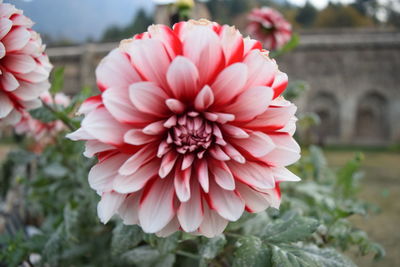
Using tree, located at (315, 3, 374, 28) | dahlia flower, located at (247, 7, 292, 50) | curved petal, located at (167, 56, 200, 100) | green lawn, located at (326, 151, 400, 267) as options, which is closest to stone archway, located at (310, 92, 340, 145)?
green lawn, located at (326, 151, 400, 267)

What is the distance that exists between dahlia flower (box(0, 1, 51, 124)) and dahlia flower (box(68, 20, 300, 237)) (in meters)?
0.32

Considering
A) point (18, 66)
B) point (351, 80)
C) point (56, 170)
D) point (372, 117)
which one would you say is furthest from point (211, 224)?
point (372, 117)

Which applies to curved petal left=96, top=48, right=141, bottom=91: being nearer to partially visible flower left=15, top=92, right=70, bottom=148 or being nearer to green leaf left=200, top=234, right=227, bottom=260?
green leaf left=200, top=234, right=227, bottom=260

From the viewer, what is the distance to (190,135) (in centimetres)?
47

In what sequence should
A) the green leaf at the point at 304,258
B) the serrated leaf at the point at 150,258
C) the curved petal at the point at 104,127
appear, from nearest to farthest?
1. the curved petal at the point at 104,127
2. the green leaf at the point at 304,258
3. the serrated leaf at the point at 150,258

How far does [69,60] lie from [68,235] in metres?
15.9

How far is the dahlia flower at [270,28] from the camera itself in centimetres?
187

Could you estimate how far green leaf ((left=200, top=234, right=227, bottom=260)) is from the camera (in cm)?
66

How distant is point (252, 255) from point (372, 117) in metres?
15.4

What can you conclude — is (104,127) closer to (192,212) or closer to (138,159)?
(138,159)

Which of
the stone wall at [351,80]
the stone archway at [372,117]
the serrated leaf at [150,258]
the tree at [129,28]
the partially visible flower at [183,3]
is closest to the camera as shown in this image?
the serrated leaf at [150,258]

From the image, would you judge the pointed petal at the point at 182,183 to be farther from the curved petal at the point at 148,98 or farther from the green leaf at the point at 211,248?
the green leaf at the point at 211,248

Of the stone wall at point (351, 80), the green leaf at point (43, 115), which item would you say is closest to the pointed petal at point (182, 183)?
the green leaf at point (43, 115)

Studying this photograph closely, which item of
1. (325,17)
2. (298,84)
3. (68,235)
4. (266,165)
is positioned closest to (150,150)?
(266,165)
